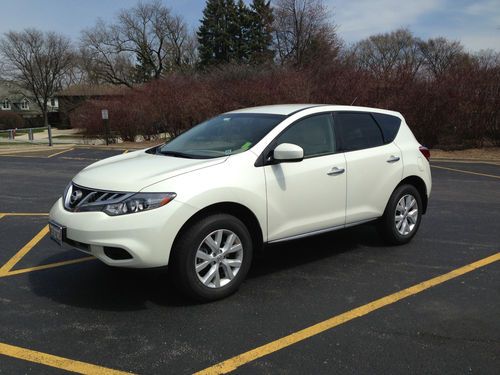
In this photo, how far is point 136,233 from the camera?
11.8 ft

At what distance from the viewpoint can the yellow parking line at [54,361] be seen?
302 cm

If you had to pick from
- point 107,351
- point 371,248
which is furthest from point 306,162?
point 107,351

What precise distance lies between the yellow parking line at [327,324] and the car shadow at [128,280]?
917 mm

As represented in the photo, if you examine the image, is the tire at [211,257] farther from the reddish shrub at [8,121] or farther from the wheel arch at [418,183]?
the reddish shrub at [8,121]

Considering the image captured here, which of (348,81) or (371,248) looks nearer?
(371,248)

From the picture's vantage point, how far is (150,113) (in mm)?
25375

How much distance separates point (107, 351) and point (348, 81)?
1931 centimetres

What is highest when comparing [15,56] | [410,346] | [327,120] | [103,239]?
[15,56]

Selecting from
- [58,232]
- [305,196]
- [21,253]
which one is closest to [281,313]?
[305,196]

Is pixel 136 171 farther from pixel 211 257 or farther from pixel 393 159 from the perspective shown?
pixel 393 159

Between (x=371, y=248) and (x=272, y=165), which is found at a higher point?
(x=272, y=165)

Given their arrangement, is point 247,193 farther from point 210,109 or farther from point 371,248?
point 210,109

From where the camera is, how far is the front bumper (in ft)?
11.8

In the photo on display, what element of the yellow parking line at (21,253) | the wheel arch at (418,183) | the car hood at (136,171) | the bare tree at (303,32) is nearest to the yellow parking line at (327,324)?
the wheel arch at (418,183)
